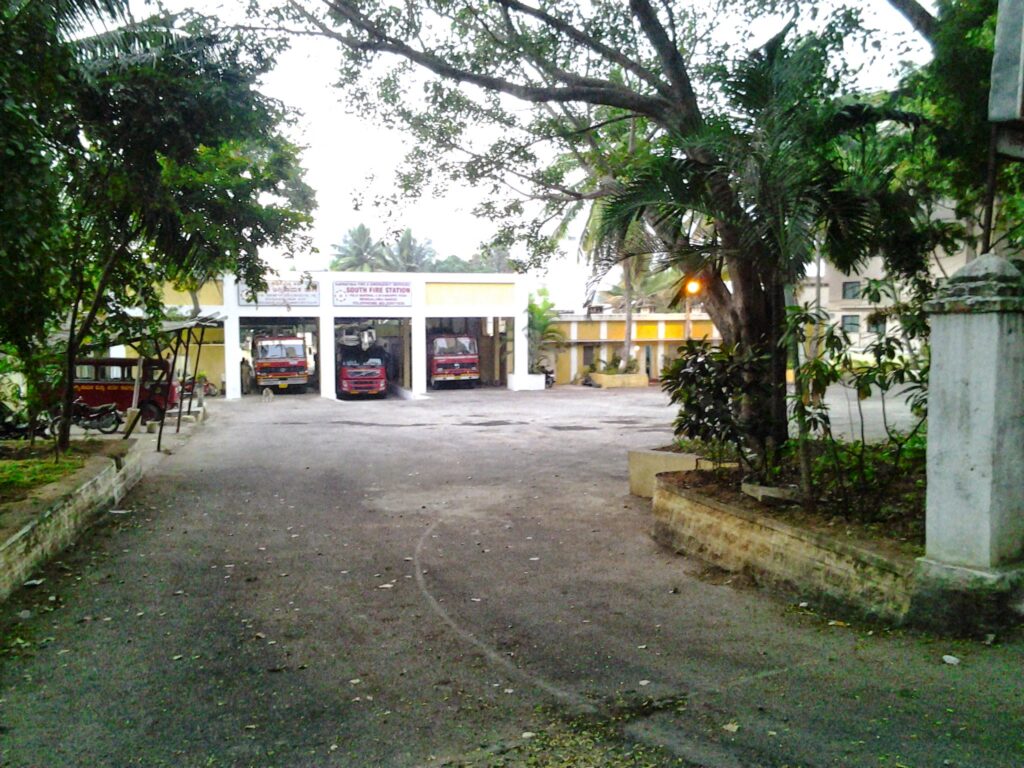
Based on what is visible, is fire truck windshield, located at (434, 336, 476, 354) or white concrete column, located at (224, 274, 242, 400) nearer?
white concrete column, located at (224, 274, 242, 400)

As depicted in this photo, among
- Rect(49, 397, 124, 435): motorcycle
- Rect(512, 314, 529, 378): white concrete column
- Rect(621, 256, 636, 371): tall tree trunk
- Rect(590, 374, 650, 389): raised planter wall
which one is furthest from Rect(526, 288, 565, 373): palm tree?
Rect(49, 397, 124, 435): motorcycle

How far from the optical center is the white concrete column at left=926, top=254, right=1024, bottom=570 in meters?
4.27

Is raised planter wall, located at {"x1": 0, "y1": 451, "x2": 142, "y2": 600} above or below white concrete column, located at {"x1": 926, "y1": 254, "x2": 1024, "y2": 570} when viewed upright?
below

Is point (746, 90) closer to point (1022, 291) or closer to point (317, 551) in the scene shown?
point (1022, 291)

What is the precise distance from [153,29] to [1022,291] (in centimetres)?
916

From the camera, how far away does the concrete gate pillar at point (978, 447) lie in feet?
14.0

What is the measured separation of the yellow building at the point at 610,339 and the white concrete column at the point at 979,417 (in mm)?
31298

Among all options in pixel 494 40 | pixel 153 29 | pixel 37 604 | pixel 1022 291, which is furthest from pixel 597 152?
pixel 37 604

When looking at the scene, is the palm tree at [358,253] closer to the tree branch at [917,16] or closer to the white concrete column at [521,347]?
the white concrete column at [521,347]

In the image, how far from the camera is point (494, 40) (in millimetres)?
10742

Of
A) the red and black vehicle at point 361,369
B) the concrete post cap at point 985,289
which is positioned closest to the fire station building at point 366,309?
the red and black vehicle at point 361,369

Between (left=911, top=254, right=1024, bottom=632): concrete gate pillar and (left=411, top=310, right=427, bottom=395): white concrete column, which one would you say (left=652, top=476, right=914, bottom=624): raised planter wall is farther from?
(left=411, top=310, right=427, bottom=395): white concrete column

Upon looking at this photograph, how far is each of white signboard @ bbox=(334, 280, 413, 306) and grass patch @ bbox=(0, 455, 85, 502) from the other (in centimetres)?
2092

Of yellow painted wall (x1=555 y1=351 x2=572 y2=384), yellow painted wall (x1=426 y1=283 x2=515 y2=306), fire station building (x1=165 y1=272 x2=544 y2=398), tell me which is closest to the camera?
fire station building (x1=165 y1=272 x2=544 y2=398)
